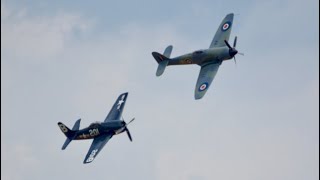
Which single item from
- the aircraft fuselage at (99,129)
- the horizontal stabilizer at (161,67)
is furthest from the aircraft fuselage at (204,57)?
the aircraft fuselage at (99,129)

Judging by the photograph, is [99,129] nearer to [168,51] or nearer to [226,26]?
[168,51]

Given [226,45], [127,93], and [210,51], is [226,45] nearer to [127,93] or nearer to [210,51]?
[210,51]

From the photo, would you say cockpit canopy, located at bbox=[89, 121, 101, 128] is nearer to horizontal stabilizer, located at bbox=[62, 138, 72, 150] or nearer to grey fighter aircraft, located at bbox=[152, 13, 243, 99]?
horizontal stabilizer, located at bbox=[62, 138, 72, 150]

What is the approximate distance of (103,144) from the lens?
62312mm

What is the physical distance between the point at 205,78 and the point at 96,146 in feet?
49.3

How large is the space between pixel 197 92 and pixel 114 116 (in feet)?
35.0

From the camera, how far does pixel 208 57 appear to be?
6525cm

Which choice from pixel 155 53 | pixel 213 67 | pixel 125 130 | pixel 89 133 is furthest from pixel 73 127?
pixel 213 67

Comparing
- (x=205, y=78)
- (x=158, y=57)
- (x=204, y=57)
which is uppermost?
(x=158, y=57)

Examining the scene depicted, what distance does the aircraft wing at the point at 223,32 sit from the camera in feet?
222

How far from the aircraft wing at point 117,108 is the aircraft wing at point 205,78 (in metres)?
9.57

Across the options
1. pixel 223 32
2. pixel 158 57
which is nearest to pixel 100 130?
pixel 158 57

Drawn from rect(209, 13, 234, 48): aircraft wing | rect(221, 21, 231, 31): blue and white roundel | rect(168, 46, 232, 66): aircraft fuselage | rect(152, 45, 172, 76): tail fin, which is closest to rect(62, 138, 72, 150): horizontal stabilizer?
rect(152, 45, 172, 76): tail fin

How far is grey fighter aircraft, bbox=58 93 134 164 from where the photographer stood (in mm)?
61938
